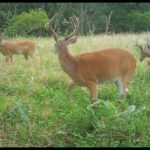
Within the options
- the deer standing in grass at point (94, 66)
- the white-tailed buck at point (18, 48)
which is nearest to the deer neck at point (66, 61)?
the deer standing in grass at point (94, 66)

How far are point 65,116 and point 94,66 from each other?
1517 mm

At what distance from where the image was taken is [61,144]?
7.41m

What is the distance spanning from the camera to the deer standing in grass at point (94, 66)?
30.3 feet

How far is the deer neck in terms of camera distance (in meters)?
9.29

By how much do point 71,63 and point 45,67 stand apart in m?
2.28

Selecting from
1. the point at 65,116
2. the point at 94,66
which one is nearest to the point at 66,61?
the point at 94,66

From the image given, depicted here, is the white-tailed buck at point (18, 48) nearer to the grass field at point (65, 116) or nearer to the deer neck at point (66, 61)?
the grass field at point (65, 116)

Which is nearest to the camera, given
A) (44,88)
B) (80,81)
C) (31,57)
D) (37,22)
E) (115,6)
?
(80,81)

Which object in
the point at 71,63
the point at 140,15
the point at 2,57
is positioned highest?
the point at 71,63

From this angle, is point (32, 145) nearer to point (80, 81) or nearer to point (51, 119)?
point (51, 119)

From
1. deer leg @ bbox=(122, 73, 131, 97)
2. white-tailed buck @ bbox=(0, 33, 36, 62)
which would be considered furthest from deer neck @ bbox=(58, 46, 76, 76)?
white-tailed buck @ bbox=(0, 33, 36, 62)

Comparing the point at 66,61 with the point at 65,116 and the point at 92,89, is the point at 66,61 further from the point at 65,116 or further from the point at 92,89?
the point at 65,116

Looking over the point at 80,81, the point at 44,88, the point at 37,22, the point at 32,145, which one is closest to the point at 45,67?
the point at 44,88

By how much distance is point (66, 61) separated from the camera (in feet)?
30.7
